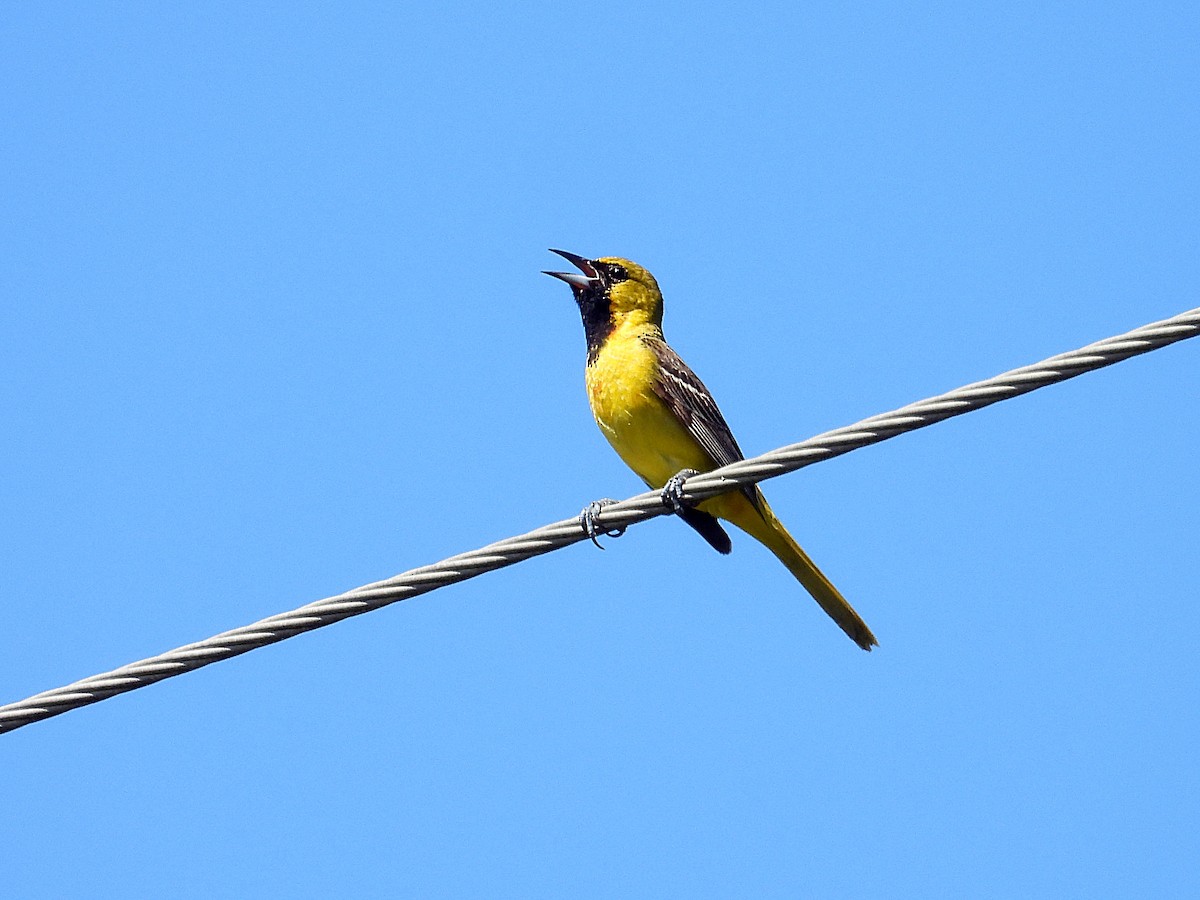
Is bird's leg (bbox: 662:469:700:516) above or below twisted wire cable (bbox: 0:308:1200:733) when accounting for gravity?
above

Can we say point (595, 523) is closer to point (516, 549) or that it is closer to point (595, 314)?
point (516, 549)

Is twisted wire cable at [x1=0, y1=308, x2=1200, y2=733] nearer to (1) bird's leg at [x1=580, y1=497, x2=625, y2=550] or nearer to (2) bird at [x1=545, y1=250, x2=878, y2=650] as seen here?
(1) bird's leg at [x1=580, y1=497, x2=625, y2=550]

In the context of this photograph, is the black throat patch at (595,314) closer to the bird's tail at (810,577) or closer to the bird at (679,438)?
the bird at (679,438)

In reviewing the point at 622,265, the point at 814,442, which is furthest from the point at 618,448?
the point at 814,442

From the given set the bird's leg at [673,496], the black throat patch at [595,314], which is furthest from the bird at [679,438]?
the bird's leg at [673,496]

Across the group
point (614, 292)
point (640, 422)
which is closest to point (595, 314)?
point (614, 292)

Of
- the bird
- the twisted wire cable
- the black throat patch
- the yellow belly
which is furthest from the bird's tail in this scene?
the twisted wire cable
